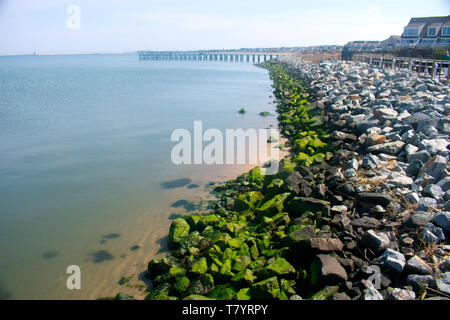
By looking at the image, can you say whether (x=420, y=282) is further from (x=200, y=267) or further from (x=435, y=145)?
(x=435, y=145)

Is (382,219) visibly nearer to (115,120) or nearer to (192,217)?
(192,217)

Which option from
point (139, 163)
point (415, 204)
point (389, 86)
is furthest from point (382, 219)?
point (389, 86)

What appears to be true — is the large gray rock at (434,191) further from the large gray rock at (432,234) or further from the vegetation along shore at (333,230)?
the large gray rock at (432,234)

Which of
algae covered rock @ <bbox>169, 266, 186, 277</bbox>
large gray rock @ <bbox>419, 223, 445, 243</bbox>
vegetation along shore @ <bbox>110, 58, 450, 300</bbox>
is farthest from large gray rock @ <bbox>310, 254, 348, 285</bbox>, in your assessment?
algae covered rock @ <bbox>169, 266, 186, 277</bbox>

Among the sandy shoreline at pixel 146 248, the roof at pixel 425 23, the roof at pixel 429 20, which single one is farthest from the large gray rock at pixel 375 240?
the roof at pixel 429 20

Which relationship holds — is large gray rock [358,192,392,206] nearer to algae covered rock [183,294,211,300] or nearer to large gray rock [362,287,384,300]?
large gray rock [362,287,384,300]

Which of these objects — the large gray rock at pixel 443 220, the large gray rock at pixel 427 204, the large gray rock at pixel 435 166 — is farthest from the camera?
the large gray rock at pixel 435 166
